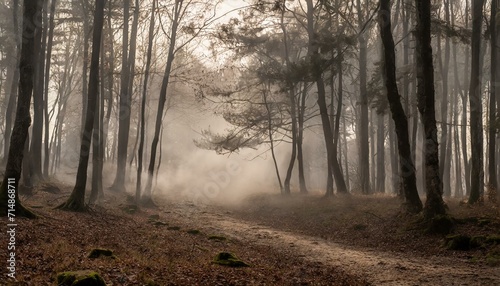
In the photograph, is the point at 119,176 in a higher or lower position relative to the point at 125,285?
higher

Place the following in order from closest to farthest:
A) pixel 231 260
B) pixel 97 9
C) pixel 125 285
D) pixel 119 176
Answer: pixel 125 285
pixel 231 260
pixel 97 9
pixel 119 176

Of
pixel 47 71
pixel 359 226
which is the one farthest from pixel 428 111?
pixel 47 71

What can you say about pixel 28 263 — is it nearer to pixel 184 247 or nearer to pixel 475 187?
pixel 184 247

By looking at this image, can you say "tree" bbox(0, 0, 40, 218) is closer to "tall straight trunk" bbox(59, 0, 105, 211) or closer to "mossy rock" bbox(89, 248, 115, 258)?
"tall straight trunk" bbox(59, 0, 105, 211)

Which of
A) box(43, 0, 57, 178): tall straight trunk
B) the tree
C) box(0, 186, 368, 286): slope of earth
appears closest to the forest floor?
box(0, 186, 368, 286): slope of earth

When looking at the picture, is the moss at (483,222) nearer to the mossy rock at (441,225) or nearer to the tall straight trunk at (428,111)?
the mossy rock at (441,225)

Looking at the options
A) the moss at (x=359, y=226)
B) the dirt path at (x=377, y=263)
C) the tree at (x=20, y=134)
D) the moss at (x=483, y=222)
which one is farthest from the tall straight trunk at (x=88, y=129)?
the moss at (x=483, y=222)

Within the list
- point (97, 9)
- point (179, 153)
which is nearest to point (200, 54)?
point (97, 9)

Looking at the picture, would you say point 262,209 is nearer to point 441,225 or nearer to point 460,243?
point 441,225

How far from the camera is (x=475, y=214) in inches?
575

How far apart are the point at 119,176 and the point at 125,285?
22671 millimetres

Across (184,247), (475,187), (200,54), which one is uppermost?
(200,54)

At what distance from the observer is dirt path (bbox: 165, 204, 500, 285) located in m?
9.06

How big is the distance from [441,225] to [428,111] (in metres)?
3.74
